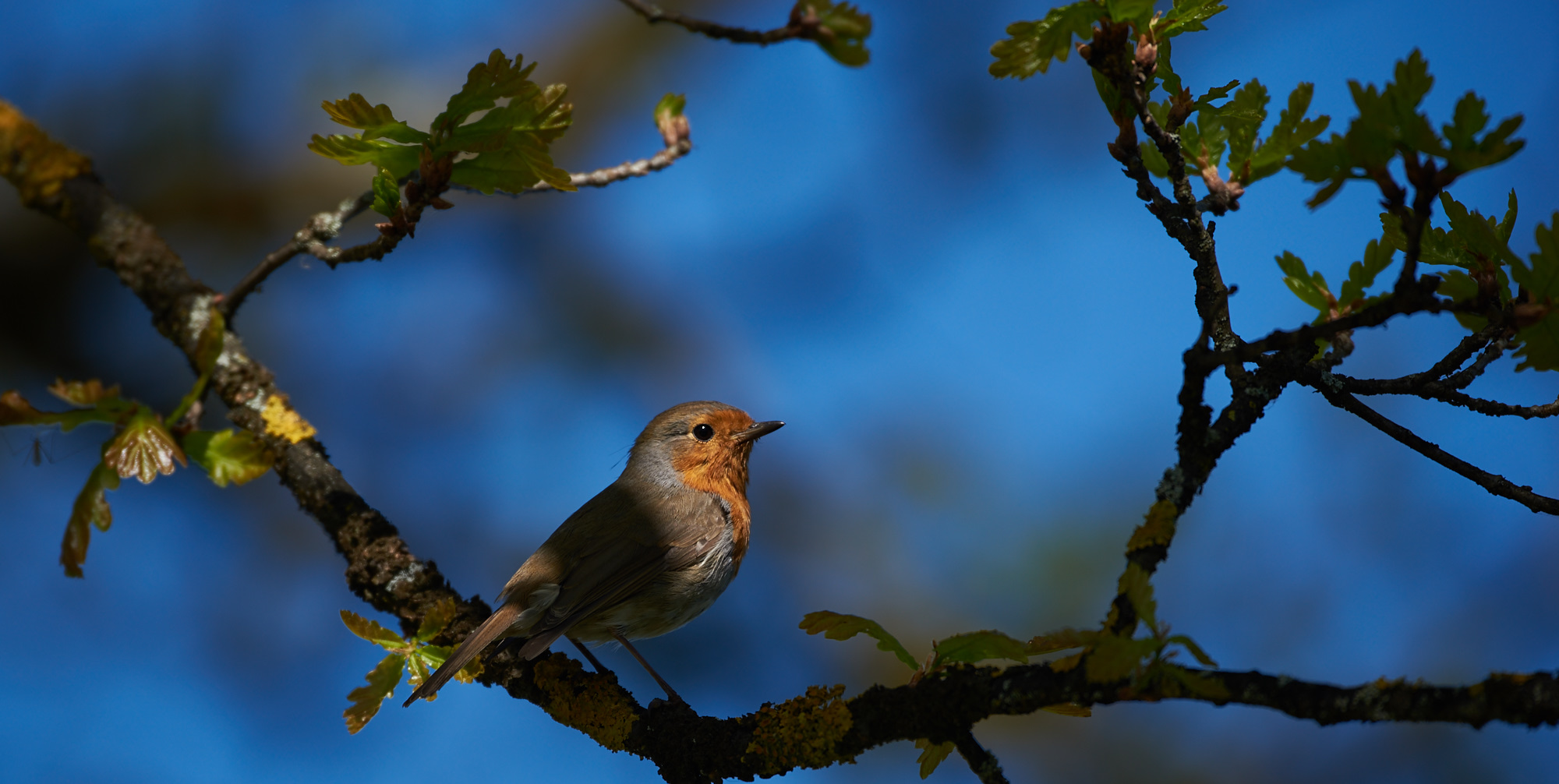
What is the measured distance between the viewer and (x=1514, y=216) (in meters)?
2.27

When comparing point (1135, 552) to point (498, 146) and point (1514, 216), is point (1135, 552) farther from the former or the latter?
point (498, 146)

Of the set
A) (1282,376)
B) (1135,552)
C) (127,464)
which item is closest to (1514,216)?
Answer: (1282,376)

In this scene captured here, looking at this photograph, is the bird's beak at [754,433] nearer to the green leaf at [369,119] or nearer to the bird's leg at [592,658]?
the bird's leg at [592,658]

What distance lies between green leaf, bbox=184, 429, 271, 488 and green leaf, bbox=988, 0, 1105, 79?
1.75 metres

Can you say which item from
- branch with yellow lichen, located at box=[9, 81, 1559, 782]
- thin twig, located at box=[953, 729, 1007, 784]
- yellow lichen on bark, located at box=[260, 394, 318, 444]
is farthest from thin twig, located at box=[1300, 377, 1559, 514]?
yellow lichen on bark, located at box=[260, 394, 318, 444]

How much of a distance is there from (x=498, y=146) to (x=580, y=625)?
2.28 metres

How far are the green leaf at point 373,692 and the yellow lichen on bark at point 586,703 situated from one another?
64 centimetres

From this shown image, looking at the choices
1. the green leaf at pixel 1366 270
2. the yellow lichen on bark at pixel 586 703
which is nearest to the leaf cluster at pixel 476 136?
the yellow lichen on bark at pixel 586 703

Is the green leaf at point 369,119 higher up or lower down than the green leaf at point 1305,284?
higher up

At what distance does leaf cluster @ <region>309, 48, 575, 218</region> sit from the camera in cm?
244

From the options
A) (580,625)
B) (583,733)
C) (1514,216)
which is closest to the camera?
(1514,216)

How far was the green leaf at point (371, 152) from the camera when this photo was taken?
8.50ft

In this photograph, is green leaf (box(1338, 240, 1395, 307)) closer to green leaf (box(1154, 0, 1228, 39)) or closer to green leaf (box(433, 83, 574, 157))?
green leaf (box(1154, 0, 1228, 39))

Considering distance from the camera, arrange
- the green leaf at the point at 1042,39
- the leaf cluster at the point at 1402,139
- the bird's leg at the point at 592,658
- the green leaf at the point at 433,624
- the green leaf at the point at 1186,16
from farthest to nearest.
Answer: the bird's leg at the point at 592,658, the green leaf at the point at 433,624, the green leaf at the point at 1186,16, the green leaf at the point at 1042,39, the leaf cluster at the point at 1402,139
